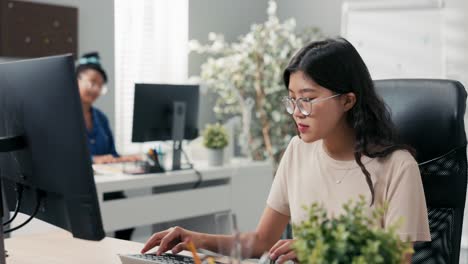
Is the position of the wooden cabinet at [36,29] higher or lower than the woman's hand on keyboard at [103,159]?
Answer: higher

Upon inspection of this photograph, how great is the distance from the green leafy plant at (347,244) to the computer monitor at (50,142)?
0.55 metres

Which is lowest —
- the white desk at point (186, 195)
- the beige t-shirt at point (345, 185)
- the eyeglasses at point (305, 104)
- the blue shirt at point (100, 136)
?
the white desk at point (186, 195)

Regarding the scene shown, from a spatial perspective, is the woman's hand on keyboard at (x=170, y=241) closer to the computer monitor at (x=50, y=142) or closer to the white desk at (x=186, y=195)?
the computer monitor at (x=50, y=142)

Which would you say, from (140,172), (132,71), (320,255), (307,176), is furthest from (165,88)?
(320,255)

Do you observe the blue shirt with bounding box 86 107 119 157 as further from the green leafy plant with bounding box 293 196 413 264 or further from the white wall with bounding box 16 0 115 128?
the green leafy plant with bounding box 293 196 413 264

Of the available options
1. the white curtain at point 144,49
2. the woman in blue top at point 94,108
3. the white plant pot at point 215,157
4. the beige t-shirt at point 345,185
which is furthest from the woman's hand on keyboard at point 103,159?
the beige t-shirt at point 345,185

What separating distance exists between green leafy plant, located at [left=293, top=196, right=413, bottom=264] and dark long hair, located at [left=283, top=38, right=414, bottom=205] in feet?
2.82

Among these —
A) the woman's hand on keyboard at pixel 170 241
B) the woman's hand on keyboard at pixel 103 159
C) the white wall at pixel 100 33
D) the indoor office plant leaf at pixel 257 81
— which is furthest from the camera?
the indoor office plant leaf at pixel 257 81

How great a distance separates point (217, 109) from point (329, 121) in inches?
156

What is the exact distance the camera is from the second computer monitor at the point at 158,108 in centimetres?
394

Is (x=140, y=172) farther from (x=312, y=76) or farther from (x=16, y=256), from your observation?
(x=312, y=76)

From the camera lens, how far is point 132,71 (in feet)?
17.6

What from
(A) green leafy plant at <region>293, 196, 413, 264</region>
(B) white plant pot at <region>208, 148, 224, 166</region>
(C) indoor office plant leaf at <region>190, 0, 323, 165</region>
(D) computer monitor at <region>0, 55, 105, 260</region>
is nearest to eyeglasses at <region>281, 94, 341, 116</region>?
(D) computer monitor at <region>0, 55, 105, 260</region>

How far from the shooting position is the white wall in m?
4.92
